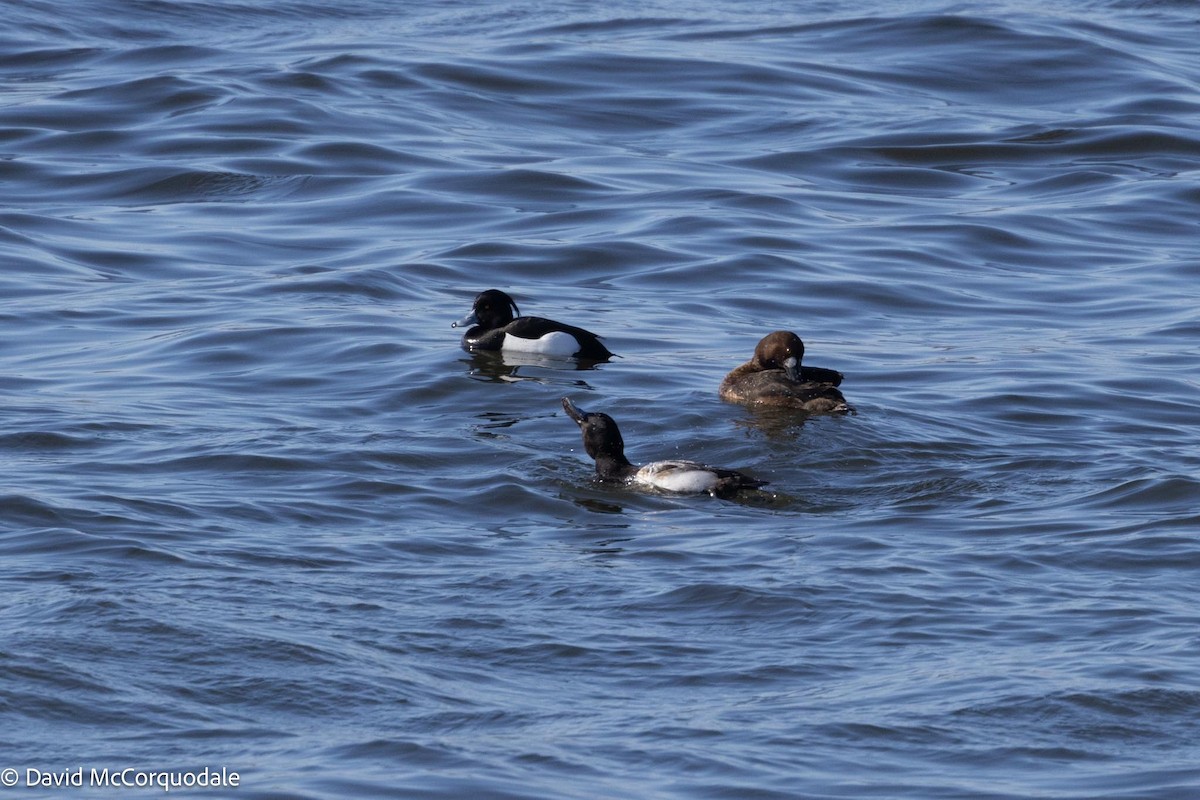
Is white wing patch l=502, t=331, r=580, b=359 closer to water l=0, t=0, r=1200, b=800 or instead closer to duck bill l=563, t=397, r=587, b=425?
water l=0, t=0, r=1200, b=800

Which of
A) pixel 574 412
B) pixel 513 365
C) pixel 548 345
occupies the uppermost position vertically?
pixel 574 412

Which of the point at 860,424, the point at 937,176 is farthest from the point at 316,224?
the point at 860,424

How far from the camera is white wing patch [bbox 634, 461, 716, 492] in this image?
9938mm

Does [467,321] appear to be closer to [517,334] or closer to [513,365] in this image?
[517,334]

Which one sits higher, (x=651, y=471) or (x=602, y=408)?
(x=651, y=471)

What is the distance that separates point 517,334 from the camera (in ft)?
47.0

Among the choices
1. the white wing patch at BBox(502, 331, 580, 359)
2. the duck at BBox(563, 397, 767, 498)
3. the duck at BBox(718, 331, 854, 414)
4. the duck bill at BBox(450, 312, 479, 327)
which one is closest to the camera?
the duck at BBox(563, 397, 767, 498)

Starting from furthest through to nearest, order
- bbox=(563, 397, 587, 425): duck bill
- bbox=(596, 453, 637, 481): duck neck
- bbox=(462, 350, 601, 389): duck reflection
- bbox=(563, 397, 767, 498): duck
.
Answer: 1. bbox=(462, 350, 601, 389): duck reflection
2. bbox=(563, 397, 587, 425): duck bill
3. bbox=(596, 453, 637, 481): duck neck
4. bbox=(563, 397, 767, 498): duck

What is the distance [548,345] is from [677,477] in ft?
14.2

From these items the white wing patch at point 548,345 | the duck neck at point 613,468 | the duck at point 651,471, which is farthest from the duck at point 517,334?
the duck neck at point 613,468

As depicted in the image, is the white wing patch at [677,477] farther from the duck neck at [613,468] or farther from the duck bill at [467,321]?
the duck bill at [467,321]

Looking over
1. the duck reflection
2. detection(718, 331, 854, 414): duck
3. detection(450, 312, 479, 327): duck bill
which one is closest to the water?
the duck reflection

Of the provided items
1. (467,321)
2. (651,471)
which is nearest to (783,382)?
(651,471)

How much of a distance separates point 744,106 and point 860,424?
482 inches
